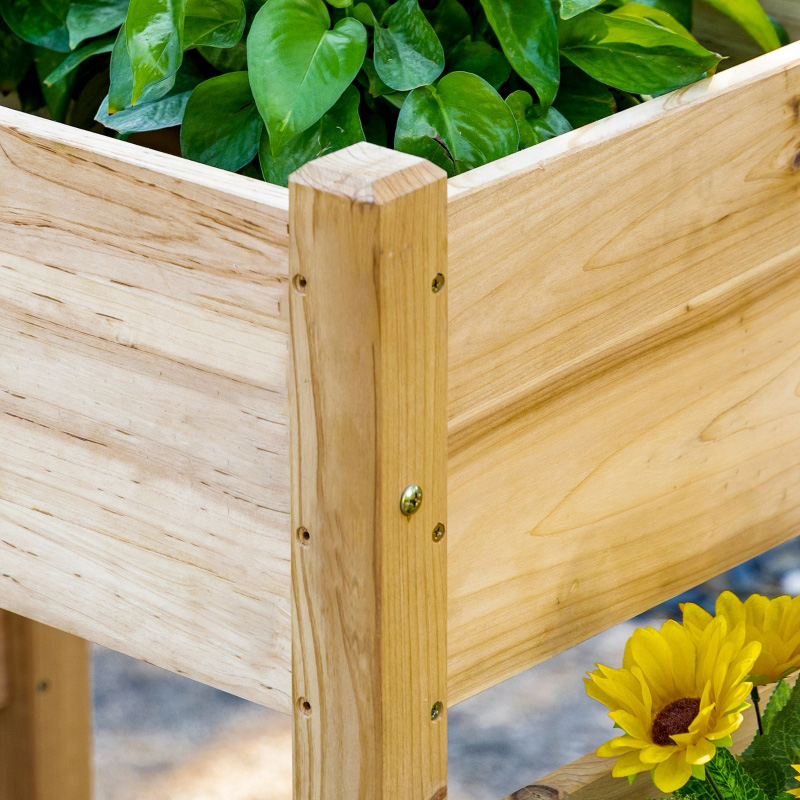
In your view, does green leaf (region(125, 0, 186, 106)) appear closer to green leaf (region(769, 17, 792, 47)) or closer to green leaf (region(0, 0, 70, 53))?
green leaf (region(0, 0, 70, 53))

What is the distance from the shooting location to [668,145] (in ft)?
1.60

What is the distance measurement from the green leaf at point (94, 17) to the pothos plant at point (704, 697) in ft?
1.17

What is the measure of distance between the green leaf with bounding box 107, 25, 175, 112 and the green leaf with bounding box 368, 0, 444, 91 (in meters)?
0.09

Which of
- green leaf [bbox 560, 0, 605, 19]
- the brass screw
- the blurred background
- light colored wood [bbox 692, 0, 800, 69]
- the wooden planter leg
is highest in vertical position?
green leaf [bbox 560, 0, 605, 19]

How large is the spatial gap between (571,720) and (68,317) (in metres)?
0.93

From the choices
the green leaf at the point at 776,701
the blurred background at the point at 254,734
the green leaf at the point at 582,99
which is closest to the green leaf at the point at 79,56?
the green leaf at the point at 582,99

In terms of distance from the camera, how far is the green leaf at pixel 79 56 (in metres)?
0.61

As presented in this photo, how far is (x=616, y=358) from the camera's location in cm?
51

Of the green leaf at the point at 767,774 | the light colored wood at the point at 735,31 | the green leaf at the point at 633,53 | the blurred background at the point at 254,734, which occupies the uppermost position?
the green leaf at the point at 633,53

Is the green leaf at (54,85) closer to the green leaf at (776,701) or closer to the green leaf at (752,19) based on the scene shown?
the green leaf at (752,19)

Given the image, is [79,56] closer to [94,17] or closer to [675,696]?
[94,17]

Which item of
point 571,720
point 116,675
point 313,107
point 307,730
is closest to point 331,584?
point 307,730

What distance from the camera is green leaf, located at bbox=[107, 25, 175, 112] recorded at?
53 centimetres

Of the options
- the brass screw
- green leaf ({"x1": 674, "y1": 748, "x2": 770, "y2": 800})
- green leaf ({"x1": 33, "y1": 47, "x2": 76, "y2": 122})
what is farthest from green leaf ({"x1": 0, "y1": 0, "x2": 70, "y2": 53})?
green leaf ({"x1": 674, "y1": 748, "x2": 770, "y2": 800})
